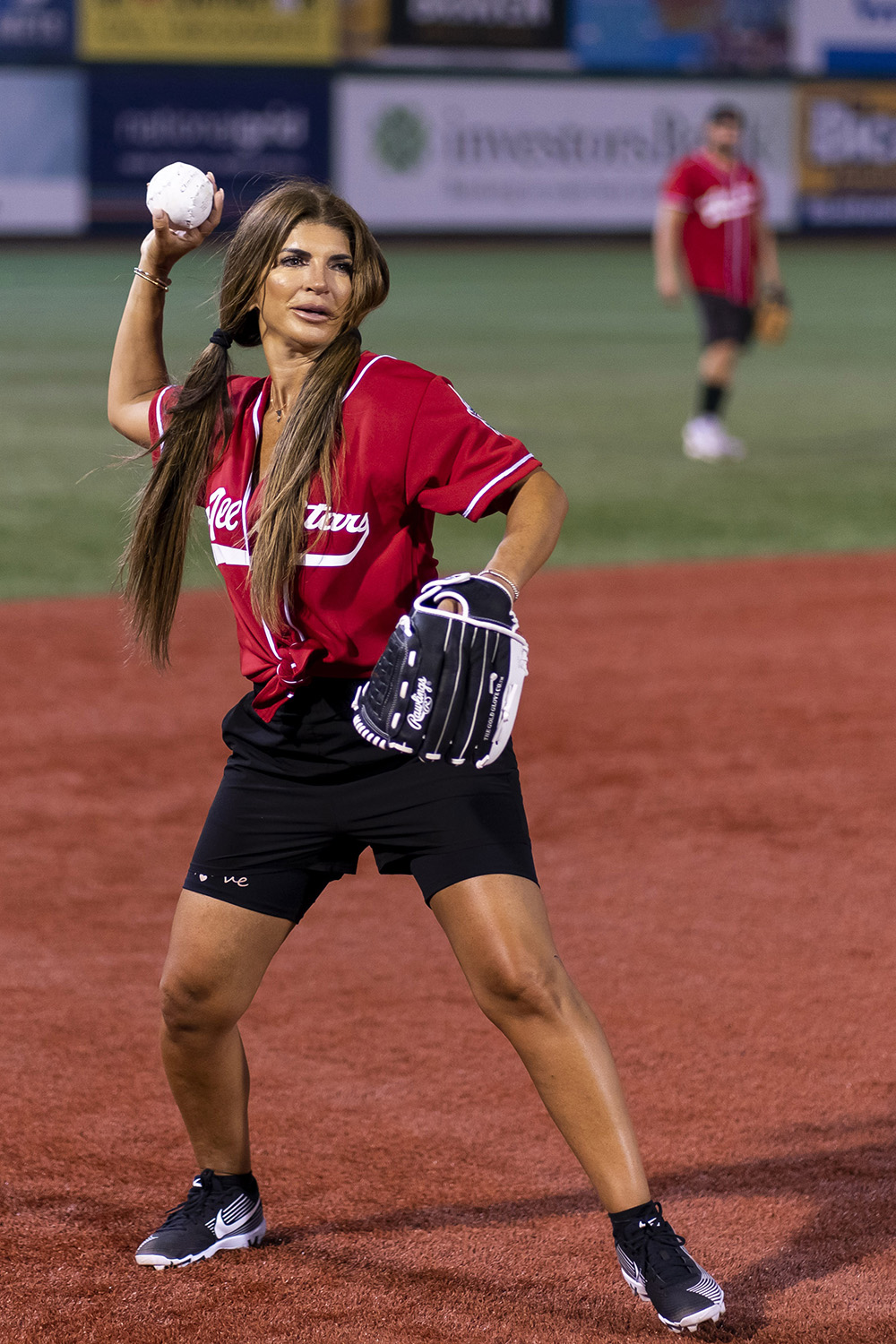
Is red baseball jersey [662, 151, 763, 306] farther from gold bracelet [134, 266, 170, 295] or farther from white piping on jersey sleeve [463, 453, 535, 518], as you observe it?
white piping on jersey sleeve [463, 453, 535, 518]

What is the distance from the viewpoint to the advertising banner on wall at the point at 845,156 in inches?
1265

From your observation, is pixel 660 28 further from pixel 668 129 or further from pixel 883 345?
pixel 883 345

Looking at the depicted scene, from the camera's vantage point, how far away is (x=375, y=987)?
458 cm

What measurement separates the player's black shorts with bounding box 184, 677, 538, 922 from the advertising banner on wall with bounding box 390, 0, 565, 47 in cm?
2954

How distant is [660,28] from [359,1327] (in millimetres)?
31782

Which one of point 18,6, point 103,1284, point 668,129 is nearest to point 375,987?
point 103,1284

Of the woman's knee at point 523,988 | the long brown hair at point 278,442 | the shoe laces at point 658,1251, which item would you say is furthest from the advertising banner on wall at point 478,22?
the shoe laces at point 658,1251

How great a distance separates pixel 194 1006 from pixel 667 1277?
2.94 feet

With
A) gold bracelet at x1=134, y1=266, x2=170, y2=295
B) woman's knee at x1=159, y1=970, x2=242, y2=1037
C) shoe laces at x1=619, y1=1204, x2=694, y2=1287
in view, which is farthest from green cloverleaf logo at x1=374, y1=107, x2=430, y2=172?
shoe laces at x1=619, y1=1204, x2=694, y2=1287

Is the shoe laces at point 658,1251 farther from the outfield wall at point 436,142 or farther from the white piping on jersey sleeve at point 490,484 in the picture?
the outfield wall at point 436,142

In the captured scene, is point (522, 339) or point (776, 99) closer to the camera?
point (522, 339)

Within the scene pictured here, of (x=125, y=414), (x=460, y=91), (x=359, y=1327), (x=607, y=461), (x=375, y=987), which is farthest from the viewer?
(x=460, y=91)

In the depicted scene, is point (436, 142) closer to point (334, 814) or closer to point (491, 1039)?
point (491, 1039)

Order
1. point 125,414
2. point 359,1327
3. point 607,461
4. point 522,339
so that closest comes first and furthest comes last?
1. point 359,1327
2. point 125,414
3. point 607,461
4. point 522,339
